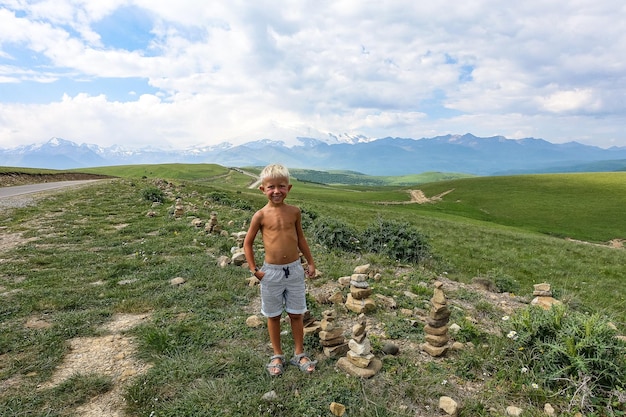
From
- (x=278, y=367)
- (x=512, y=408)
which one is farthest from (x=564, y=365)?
(x=278, y=367)

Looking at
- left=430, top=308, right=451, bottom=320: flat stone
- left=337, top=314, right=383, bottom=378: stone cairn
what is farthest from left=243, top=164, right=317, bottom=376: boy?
left=430, top=308, right=451, bottom=320: flat stone

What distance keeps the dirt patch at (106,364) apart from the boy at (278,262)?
2168mm

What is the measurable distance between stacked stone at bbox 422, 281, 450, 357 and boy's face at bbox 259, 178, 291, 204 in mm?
3186

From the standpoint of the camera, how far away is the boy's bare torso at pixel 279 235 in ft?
17.5

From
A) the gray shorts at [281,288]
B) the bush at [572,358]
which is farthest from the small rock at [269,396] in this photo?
the bush at [572,358]

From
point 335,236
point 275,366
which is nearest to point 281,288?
point 275,366

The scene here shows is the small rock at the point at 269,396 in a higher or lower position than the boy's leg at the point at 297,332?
lower

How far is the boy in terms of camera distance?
17.3 feet

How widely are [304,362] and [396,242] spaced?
30.3 feet

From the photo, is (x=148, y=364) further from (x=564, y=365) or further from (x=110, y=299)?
(x=564, y=365)

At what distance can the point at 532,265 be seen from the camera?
64.9 ft

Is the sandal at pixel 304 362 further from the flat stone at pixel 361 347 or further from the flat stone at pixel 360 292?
the flat stone at pixel 360 292

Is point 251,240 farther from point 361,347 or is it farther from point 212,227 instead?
point 212,227

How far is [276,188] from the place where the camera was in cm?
520
